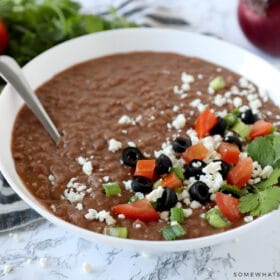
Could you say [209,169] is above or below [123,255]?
above

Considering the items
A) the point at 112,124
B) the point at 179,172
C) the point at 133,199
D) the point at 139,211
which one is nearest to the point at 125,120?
the point at 112,124

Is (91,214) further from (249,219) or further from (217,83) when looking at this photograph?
(217,83)

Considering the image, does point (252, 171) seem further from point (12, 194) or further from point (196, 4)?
point (196, 4)

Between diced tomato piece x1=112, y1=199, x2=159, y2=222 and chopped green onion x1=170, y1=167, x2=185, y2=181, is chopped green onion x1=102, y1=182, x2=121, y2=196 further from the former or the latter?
chopped green onion x1=170, y1=167, x2=185, y2=181

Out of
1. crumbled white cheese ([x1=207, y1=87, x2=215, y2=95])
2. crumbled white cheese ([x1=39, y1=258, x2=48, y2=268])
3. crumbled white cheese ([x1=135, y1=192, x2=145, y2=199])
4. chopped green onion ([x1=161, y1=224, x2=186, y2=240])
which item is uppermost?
chopped green onion ([x1=161, y1=224, x2=186, y2=240])

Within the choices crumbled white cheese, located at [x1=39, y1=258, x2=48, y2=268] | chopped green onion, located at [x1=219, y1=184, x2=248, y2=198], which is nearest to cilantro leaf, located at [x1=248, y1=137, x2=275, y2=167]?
chopped green onion, located at [x1=219, y1=184, x2=248, y2=198]

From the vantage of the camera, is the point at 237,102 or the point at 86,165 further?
the point at 237,102

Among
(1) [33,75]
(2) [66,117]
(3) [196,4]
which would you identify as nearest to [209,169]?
(2) [66,117]
